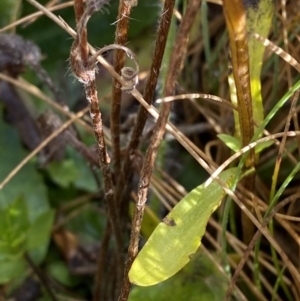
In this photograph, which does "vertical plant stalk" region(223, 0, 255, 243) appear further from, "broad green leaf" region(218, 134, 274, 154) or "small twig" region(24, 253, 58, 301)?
"small twig" region(24, 253, 58, 301)

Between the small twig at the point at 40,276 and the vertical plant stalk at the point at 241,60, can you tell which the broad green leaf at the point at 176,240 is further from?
the small twig at the point at 40,276

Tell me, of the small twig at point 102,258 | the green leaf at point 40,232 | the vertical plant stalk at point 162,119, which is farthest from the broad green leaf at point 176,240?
the green leaf at point 40,232

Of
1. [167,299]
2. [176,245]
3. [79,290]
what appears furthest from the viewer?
[79,290]

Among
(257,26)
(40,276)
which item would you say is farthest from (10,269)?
(257,26)

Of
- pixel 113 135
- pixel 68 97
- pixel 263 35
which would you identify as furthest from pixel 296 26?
pixel 68 97

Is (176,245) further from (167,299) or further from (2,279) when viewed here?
(2,279)

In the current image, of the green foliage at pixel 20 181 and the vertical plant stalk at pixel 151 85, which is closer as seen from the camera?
the vertical plant stalk at pixel 151 85
